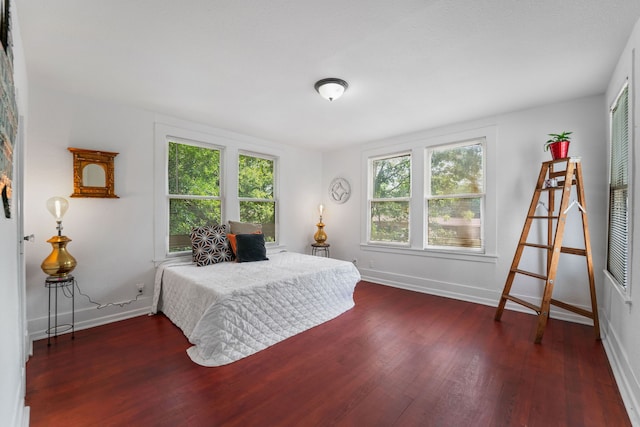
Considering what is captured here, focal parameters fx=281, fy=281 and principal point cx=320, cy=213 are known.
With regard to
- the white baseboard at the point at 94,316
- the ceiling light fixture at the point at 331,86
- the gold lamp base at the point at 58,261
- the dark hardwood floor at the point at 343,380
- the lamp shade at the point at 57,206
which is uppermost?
the ceiling light fixture at the point at 331,86

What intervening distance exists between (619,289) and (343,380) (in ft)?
7.38

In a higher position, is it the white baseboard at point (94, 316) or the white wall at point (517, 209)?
the white wall at point (517, 209)

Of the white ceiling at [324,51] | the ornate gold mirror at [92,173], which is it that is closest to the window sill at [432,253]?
the white ceiling at [324,51]

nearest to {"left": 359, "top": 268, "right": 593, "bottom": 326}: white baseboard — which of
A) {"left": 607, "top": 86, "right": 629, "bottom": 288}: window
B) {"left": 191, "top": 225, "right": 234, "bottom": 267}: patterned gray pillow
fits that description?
{"left": 607, "top": 86, "right": 629, "bottom": 288}: window

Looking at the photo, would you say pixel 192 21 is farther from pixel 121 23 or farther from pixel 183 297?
pixel 183 297

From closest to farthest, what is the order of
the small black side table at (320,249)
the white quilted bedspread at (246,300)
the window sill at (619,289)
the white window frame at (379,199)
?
the window sill at (619,289)
the white quilted bedspread at (246,300)
the white window frame at (379,199)
the small black side table at (320,249)

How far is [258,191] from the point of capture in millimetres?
4551

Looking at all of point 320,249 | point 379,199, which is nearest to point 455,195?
point 379,199

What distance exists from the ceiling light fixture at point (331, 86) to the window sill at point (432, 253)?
2.62 meters

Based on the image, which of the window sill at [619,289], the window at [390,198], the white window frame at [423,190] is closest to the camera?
the window sill at [619,289]

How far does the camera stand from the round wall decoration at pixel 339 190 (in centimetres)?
510

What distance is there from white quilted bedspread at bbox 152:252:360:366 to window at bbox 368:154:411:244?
1.39m

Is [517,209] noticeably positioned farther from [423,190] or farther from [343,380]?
[343,380]

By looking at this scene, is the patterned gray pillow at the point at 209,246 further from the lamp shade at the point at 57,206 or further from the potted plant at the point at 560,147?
the potted plant at the point at 560,147
